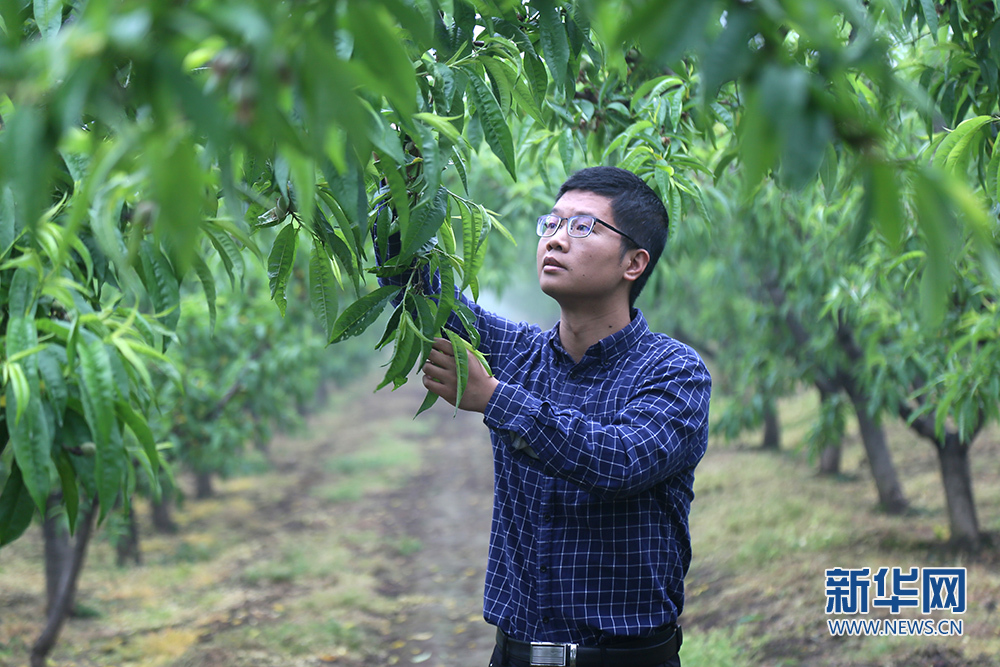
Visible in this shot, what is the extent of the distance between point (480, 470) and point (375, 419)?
20.4 ft

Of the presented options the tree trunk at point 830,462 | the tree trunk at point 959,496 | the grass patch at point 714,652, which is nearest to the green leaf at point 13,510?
the grass patch at point 714,652

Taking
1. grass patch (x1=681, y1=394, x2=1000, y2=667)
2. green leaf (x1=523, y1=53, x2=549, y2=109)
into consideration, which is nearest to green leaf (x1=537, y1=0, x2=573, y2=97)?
green leaf (x1=523, y1=53, x2=549, y2=109)

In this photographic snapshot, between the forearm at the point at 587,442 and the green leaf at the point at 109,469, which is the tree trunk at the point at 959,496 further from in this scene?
the green leaf at the point at 109,469

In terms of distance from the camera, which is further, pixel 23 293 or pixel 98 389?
pixel 23 293

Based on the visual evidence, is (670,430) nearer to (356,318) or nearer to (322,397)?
(356,318)

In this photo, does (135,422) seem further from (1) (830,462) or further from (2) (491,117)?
(1) (830,462)

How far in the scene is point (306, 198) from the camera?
0.77 metres

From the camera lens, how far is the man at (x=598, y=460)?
65.3 inches

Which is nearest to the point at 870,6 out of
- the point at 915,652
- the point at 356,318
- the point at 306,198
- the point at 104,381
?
the point at 356,318

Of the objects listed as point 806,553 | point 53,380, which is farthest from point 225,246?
point 806,553

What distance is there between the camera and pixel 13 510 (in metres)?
1.41

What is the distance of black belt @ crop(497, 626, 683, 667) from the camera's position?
1872 mm

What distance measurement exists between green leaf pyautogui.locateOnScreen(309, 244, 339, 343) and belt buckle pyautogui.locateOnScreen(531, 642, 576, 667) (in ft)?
2.99

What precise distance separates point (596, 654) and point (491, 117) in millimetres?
1230
